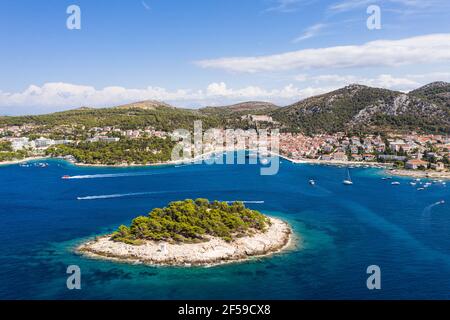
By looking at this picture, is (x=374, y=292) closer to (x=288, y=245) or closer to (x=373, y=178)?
(x=288, y=245)

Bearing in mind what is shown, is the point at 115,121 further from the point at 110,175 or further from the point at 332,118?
the point at 332,118

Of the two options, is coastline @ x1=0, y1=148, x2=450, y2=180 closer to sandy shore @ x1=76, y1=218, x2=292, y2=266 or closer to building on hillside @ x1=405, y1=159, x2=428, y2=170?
building on hillside @ x1=405, y1=159, x2=428, y2=170

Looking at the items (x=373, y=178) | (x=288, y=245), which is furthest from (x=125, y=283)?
(x=373, y=178)
